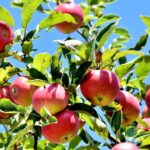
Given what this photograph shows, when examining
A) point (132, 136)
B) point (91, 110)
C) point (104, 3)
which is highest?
point (104, 3)

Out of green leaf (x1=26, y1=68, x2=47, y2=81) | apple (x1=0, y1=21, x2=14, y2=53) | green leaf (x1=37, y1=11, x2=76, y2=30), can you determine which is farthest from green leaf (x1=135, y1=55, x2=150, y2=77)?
apple (x1=0, y1=21, x2=14, y2=53)

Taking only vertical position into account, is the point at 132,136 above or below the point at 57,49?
below

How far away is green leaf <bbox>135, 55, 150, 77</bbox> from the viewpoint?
7.79 ft

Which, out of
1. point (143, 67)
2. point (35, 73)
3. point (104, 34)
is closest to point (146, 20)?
point (143, 67)

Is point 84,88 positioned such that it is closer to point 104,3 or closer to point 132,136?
point 132,136

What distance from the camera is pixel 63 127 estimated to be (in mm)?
1986

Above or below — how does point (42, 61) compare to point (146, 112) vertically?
above

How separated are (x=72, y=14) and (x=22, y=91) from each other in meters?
0.70

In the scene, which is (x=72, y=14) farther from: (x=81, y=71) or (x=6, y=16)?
(x=81, y=71)

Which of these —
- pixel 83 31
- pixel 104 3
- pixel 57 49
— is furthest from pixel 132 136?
pixel 104 3

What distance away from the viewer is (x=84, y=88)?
2039mm

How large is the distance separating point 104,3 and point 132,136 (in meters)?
1.47

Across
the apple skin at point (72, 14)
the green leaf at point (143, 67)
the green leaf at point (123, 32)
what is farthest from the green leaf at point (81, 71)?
the green leaf at point (123, 32)

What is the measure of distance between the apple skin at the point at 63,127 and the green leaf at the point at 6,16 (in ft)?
2.10
